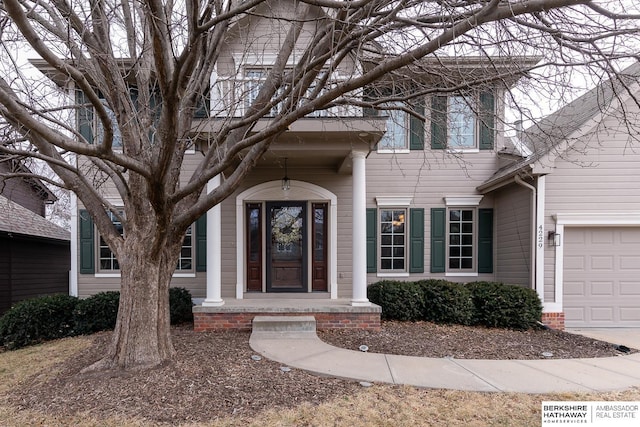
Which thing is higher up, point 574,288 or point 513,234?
point 513,234

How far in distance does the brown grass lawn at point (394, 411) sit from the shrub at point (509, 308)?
9.81 ft

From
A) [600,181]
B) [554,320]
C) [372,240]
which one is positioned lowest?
[554,320]

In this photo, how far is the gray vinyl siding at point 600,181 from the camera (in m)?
7.31

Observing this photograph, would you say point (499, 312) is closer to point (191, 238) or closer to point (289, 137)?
point (289, 137)

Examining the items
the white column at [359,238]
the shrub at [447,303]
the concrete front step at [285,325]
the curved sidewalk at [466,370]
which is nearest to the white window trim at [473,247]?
the shrub at [447,303]

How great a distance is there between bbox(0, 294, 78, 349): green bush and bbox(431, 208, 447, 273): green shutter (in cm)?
778

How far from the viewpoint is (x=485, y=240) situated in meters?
8.78

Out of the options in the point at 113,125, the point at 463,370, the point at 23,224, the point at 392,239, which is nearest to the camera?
the point at 463,370

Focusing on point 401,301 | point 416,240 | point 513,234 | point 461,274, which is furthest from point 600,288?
point 401,301

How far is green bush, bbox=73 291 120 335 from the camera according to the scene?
7.11 metres

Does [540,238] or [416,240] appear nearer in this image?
[540,238]

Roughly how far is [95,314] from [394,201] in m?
6.76

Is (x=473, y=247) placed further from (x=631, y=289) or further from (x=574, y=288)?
(x=631, y=289)

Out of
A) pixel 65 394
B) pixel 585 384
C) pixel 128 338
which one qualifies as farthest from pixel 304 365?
pixel 585 384
